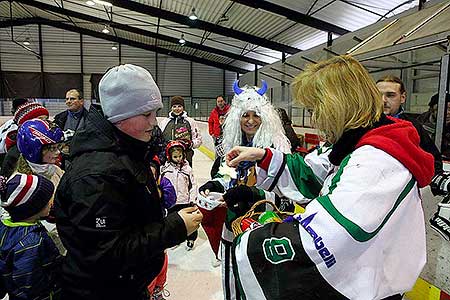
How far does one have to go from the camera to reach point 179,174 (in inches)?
139

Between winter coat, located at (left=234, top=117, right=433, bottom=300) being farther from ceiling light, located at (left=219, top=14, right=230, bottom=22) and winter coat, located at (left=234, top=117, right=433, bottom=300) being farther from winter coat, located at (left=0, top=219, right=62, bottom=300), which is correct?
ceiling light, located at (left=219, top=14, right=230, bottom=22)

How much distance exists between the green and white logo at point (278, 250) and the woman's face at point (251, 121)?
1.42m

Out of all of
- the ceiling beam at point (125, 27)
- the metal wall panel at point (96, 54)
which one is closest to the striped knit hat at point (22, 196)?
the ceiling beam at point (125, 27)

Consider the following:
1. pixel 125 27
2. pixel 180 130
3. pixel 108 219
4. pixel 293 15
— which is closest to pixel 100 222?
pixel 108 219

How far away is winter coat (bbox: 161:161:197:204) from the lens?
350cm

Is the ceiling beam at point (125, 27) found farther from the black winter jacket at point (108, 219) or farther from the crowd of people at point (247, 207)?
the black winter jacket at point (108, 219)

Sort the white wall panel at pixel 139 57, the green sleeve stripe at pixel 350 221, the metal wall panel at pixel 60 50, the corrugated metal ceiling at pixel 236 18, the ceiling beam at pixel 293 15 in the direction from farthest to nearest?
the white wall panel at pixel 139 57, the metal wall panel at pixel 60 50, the ceiling beam at pixel 293 15, the corrugated metal ceiling at pixel 236 18, the green sleeve stripe at pixel 350 221

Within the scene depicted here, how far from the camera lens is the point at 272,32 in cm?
1159

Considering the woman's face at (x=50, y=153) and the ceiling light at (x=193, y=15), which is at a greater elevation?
the ceiling light at (x=193, y=15)

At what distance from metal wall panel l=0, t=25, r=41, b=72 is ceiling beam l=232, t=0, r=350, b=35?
12.8 meters

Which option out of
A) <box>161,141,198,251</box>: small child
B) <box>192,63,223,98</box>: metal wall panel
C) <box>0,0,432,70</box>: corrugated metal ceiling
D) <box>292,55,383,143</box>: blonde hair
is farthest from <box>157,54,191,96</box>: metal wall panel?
<box>292,55,383,143</box>: blonde hair

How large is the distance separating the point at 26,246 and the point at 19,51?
18.7m

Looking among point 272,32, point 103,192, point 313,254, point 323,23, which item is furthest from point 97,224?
point 272,32

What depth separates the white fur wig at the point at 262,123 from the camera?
6.98ft
